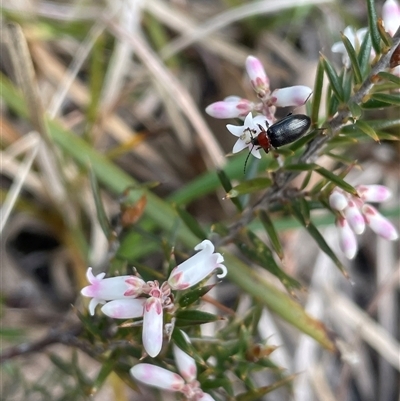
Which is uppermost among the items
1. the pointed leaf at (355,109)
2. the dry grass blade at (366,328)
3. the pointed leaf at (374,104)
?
the pointed leaf at (355,109)

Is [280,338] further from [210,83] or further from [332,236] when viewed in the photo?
[210,83]

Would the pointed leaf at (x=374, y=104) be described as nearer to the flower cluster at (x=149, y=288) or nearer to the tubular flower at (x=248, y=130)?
the tubular flower at (x=248, y=130)

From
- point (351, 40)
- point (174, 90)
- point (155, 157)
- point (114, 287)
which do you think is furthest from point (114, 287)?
point (155, 157)

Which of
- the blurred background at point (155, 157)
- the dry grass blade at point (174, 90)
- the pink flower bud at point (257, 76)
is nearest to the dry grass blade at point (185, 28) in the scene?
the blurred background at point (155, 157)

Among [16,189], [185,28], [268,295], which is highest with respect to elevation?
[185,28]

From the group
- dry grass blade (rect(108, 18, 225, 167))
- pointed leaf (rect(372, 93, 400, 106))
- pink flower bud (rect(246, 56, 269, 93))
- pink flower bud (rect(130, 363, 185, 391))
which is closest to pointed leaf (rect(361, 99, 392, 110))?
pointed leaf (rect(372, 93, 400, 106))

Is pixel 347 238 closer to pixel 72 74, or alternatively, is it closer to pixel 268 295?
pixel 268 295

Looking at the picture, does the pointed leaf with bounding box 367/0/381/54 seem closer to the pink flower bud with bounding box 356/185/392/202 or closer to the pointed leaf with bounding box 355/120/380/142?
the pointed leaf with bounding box 355/120/380/142
